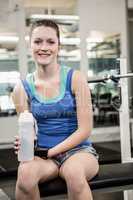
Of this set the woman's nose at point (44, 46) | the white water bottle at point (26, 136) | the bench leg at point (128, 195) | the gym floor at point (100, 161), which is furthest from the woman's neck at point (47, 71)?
the bench leg at point (128, 195)

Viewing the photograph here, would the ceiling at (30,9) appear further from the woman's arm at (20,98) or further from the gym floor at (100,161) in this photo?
the woman's arm at (20,98)

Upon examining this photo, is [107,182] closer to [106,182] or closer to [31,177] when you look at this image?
[106,182]

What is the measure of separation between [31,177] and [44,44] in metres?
0.71

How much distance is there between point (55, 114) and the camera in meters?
1.77

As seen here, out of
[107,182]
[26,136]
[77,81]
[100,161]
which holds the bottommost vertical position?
[100,161]

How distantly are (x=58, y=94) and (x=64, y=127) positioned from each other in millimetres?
185

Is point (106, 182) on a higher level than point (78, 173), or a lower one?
lower

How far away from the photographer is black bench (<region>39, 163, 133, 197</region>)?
176 cm

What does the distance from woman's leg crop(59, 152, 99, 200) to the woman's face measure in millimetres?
543

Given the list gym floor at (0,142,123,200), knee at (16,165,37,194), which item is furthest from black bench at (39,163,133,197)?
gym floor at (0,142,123,200)

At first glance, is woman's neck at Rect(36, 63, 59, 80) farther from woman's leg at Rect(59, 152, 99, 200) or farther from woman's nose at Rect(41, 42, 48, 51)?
woman's leg at Rect(59, 152, 99, 200)

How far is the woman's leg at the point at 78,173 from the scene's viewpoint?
5.18ft

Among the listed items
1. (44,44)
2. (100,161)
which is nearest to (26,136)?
(44,44)

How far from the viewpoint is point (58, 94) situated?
1799mm
